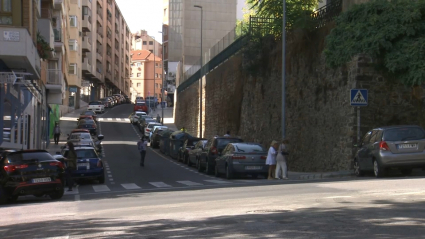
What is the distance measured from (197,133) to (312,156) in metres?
29.6

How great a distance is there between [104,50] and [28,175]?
316 feet

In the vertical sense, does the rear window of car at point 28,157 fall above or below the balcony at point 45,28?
below

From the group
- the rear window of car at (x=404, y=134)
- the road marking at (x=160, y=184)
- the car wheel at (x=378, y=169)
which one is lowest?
the road marking at (x=160, y=184)

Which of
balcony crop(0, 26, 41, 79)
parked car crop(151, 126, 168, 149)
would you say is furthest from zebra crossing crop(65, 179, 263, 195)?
parked car crop(151, 126, 168, 149)

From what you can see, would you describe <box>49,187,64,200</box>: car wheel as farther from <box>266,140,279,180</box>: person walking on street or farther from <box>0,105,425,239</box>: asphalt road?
<box>266,140,279,180</box>: person walking on street

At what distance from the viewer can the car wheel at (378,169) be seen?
18.9 metres

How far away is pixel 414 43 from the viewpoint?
839 inches

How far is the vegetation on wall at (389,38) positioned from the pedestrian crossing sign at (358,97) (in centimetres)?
143

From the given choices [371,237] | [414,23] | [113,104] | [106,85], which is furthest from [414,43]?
[106,85]

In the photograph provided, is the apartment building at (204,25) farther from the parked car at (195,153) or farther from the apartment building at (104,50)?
the parked car at (195,153)

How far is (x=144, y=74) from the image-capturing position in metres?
172

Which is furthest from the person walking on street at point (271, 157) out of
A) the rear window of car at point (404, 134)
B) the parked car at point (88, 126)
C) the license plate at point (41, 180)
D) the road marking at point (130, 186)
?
the parked car at point (88, 126)

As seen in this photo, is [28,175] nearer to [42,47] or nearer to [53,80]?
[42,47]

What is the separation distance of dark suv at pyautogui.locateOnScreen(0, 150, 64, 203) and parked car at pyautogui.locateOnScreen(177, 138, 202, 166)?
1668 cm
